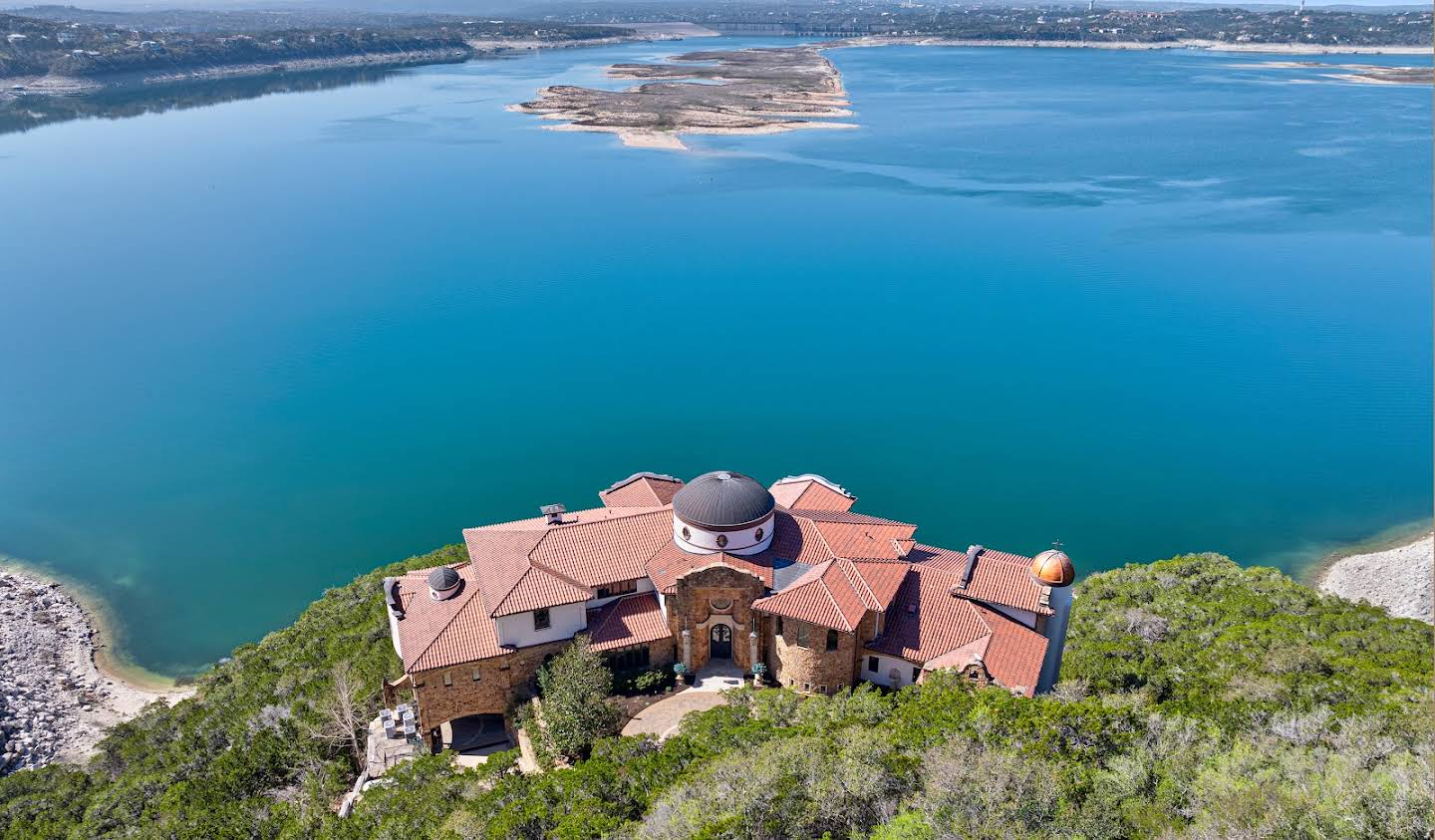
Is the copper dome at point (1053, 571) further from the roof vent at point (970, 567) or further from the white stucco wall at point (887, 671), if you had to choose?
the white stucco wall at point (887, 671)

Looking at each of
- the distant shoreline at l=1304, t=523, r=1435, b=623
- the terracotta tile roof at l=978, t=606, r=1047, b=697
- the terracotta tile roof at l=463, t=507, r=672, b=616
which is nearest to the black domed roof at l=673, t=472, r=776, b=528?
the terracotta tile roof at l=463, t=507, r=672, b=616

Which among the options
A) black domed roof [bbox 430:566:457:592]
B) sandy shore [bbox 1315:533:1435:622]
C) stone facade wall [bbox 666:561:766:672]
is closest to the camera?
stone facade wall [bbox 666:561:766:672]

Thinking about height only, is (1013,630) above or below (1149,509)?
above

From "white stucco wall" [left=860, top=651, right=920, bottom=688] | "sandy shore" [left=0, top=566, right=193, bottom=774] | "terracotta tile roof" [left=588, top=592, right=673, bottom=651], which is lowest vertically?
"sandy shore" [left=0, top=566, right=193, bottom=774]

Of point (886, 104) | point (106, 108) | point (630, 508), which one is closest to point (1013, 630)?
point (630, 508)

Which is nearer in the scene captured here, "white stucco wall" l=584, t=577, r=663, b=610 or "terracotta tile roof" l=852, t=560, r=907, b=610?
"terracotta tile roof" l=852, t=560, r=907, b=610

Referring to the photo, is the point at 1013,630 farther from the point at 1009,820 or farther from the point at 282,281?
the point at 282,281

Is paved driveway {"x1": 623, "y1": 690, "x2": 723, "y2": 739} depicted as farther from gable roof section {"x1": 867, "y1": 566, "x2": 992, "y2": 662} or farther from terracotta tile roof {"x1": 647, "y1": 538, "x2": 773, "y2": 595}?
gable roof section {"x1": 867, "y1": 566, "x2": 992, "y2": 662}
